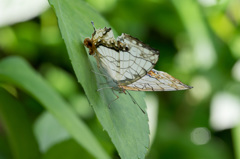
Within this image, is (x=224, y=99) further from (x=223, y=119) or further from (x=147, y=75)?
(x=147, y=75)

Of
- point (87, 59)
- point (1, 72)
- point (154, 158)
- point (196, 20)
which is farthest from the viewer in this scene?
point (196, 20)

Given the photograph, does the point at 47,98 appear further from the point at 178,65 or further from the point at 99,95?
the point at 178,65

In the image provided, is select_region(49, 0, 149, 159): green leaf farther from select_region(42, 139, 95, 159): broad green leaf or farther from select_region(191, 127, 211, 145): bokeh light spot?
select_region(191, 127, 211, 145): bokeh light spot

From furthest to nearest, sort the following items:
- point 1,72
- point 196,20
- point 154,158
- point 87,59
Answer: point 196,20
point 154,158
point 1,72
point 87,59

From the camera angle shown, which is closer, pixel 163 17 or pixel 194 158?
pixel 194 158

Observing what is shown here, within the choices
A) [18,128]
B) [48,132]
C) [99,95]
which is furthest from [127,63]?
[48,132]

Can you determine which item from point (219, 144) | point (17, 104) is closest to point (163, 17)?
point (219, 144)
